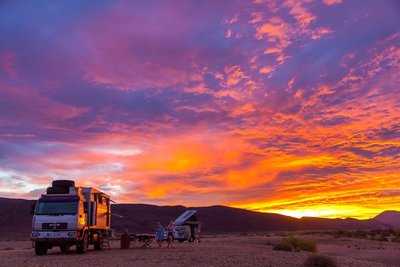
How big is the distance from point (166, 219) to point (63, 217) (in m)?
111

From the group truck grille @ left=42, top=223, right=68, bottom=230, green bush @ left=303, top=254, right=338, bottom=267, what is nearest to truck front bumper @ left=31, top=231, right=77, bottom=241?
truck grille @ left=42, top=223, right=68, bottom=230

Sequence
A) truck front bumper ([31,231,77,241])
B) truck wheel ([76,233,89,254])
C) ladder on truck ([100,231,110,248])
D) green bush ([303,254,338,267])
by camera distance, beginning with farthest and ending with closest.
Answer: ladder on truck ([100,231,110,248]) → truck wheel ([76,233,89,254]) → truck front bumper ([31,231,77,241]) → green bush ([303,254,338,267])

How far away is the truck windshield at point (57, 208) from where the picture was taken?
26031 mm

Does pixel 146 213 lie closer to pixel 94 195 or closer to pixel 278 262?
pixel 94 195

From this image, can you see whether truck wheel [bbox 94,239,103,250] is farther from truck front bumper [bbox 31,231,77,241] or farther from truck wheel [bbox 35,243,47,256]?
truck front bumper [bbox 31,231,77,241]

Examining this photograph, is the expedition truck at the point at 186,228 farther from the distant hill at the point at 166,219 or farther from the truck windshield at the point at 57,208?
the distant hill at the point at 166,219

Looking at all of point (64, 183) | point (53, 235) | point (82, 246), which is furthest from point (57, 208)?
point (82, 246)

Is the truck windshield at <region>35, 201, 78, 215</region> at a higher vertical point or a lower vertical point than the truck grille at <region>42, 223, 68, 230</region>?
higher

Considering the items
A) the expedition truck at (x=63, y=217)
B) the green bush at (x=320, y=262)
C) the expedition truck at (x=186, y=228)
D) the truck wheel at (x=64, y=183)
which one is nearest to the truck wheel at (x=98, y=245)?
the expedition truck at (x=63, y=217)

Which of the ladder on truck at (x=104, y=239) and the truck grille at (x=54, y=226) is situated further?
the ladder on truck at (x=104, y=239)

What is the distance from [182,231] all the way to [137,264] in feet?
100

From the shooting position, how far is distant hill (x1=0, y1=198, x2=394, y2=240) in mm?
109312

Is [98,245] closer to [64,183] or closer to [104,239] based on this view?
[104,239]

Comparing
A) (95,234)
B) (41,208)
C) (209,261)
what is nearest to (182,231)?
(95,234)
